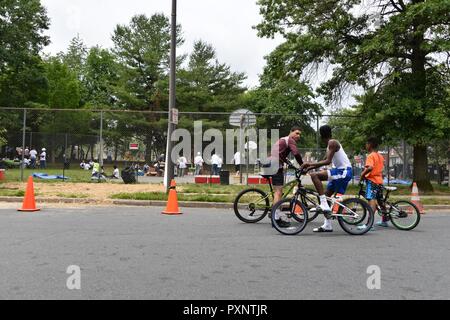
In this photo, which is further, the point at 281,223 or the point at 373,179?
the point at 373,179

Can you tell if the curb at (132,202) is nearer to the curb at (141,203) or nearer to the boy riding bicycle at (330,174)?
the curb at (141,203)

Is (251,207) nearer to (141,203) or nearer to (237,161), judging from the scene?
(141,203)

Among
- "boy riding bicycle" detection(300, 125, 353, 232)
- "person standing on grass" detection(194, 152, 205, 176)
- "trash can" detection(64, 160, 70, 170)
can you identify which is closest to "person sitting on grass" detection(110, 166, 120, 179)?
"trash can" detection(64, 160, 70, 170)

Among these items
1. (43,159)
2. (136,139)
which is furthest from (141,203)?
→ (43,159)

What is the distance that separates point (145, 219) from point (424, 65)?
13.5 meters

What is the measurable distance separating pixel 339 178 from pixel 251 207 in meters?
2.09

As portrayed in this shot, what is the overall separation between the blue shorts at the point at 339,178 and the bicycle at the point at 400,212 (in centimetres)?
105

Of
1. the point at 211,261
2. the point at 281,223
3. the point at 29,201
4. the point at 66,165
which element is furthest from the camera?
the point at 66,165

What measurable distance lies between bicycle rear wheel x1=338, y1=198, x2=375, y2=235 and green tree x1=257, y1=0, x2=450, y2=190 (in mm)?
9076

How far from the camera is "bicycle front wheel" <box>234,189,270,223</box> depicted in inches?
377

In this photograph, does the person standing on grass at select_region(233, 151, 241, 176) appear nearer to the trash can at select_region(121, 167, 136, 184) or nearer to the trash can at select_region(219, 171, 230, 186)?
the trash can at select_region(219, 171, 230, 186)

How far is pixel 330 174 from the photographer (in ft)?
27.9

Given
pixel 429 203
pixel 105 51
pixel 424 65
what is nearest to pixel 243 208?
pixel 429 203

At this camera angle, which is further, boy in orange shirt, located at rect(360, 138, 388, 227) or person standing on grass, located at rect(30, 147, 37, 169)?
person standing on grass, located at rect(30, 147, 37, 169)
